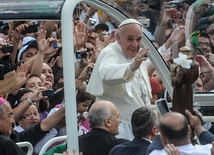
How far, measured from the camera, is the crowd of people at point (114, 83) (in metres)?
8.94

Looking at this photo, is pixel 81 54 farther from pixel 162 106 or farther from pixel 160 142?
pixel 160 142

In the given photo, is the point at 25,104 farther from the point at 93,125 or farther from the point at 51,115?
the point at 93,125

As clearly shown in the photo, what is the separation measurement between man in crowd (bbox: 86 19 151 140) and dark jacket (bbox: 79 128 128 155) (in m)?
0.73

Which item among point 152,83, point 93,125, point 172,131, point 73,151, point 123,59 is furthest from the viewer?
point 152,83

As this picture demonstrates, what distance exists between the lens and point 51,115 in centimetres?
1055

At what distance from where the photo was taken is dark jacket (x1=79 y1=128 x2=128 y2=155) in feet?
30.5

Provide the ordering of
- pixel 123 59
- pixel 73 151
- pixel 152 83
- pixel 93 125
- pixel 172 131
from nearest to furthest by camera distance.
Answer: pixel 172 131
pixel 73 151
pixel 93 125
pixel 123 59
pixel 152 83

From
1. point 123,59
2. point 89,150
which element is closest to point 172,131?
point 89,150

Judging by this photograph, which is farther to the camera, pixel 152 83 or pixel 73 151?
pixel 152 83

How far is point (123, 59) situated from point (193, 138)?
1.68 meters

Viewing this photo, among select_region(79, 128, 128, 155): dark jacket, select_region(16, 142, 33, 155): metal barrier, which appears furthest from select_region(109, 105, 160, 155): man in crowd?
select_region(16, 142, 33, 155): metal barrier

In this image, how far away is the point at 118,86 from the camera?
33.5 feet

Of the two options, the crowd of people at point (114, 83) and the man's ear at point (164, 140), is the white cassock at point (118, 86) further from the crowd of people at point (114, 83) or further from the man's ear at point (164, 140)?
the man's ear at point (164, 140)

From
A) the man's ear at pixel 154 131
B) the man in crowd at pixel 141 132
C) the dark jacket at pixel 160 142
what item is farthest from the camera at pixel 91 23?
the dark jacket at pixel 160 142
